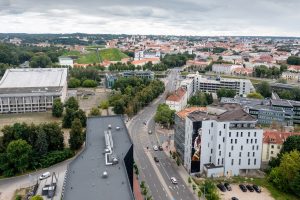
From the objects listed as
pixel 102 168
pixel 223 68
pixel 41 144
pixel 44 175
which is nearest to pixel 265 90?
pixel 223 68

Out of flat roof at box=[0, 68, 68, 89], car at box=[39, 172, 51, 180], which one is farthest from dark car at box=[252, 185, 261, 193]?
flat roof at box=[0, 68, 68, 89]

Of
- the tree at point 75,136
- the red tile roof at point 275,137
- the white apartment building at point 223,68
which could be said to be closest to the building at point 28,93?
the tree at point 75,136

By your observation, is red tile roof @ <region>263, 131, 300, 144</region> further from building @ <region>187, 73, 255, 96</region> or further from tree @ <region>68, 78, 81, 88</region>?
tree @ <region>68, 78, 81, 88</region>

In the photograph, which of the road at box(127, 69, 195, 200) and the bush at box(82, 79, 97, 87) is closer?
the road at box(127, 69, 195, 200)

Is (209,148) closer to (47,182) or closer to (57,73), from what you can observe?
(47,182)

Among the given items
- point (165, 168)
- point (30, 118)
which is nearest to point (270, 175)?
point (165, 168)

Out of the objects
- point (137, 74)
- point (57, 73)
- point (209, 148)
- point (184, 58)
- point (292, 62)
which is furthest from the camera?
point (184, 58)

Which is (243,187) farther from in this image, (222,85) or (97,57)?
(97,57)
